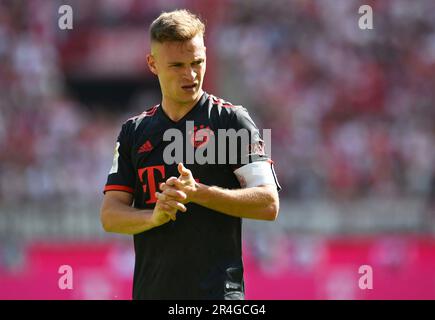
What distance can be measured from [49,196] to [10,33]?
186 inches

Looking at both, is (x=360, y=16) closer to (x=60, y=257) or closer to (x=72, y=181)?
(x=72, y=181)

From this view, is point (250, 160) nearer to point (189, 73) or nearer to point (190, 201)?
point (190, 201)

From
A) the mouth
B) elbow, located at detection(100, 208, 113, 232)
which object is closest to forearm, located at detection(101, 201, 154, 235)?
elbow, located at detection(100, 208, 113, 232)

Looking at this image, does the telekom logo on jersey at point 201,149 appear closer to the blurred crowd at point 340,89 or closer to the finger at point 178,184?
the finger at point 178,184

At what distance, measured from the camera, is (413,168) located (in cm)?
1433

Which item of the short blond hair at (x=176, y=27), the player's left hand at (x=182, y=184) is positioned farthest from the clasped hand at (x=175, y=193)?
the short blond hair at (x=176, y=27)

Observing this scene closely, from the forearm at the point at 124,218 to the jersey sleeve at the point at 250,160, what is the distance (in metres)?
0.46

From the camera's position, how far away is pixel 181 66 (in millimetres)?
4105

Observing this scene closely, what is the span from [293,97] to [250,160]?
506 inches

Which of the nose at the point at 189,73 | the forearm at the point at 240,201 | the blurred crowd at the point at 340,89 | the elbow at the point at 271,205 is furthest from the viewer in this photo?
the blurred crowd at the point at 340,89

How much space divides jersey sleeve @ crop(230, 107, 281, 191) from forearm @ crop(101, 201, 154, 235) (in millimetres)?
457

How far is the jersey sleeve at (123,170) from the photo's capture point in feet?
14.1

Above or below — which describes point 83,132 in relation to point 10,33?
below
